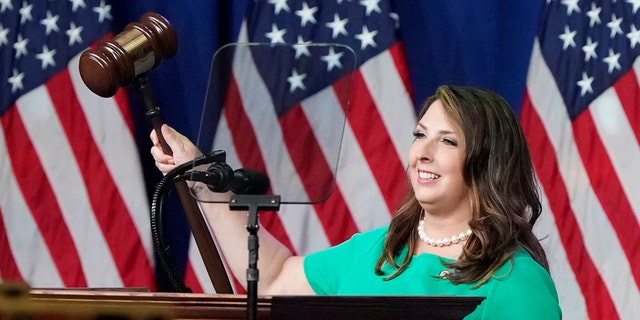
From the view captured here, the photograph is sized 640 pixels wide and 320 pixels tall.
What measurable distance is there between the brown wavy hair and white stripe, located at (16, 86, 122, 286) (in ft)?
4.03

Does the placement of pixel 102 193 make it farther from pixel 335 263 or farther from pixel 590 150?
pixel 590 150

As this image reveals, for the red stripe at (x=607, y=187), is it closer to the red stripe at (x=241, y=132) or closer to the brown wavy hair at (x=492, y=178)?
the brown wavy hair at (x=492, y=178)

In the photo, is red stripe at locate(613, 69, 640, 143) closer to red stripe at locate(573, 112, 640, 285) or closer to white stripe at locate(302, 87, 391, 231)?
red stripe at locate(573, 112, 640, 285)

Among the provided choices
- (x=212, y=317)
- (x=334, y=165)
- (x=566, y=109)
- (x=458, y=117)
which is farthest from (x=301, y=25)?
(x=212, y=317)

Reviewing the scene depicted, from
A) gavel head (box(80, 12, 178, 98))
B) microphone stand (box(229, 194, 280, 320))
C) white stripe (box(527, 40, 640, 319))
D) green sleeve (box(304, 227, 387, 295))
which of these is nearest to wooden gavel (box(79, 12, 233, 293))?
gavel head (box(80, 12, 178, 98))

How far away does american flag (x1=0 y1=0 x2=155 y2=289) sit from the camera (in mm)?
3209

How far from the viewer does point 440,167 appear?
2.23 meters

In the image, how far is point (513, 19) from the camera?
127 inches

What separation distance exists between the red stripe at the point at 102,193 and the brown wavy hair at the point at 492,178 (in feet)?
3.73

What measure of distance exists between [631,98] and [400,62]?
67cm

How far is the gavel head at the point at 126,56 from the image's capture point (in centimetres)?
214

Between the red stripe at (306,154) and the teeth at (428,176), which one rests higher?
the red stripe at (306,154)

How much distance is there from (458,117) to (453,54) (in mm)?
1008

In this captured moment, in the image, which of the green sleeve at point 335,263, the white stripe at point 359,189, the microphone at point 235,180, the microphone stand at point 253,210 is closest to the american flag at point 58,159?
the white stripe at point 359,189
